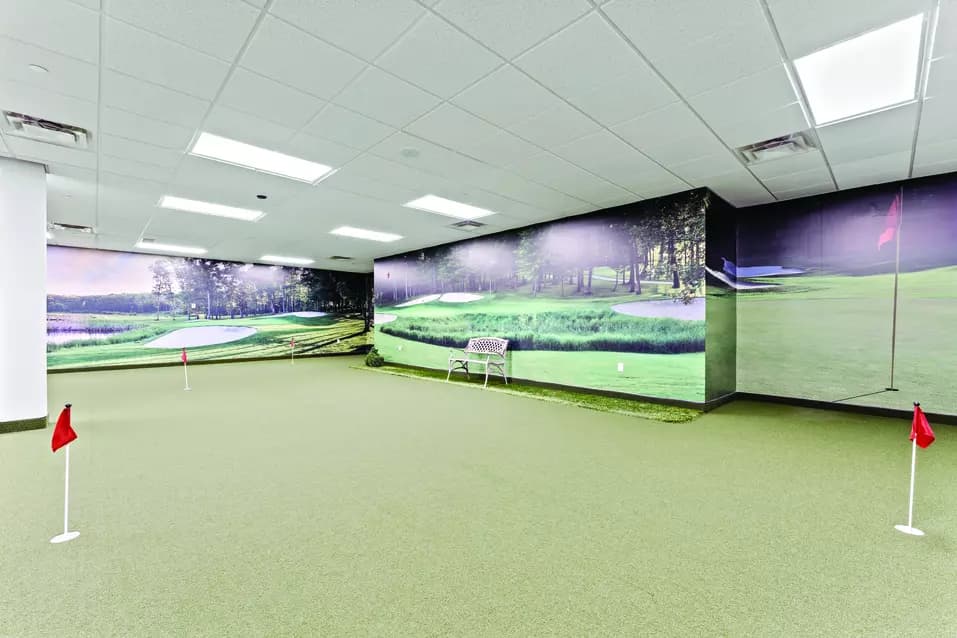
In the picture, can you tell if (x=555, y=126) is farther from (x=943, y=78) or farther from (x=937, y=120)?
(x=937, y=120)

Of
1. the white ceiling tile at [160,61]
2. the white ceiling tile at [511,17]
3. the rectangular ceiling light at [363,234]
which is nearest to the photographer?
the white ceiling tile at [511,17]

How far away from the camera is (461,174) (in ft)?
15.4

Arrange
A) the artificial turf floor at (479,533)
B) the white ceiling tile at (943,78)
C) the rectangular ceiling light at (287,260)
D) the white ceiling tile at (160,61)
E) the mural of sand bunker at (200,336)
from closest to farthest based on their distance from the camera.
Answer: the artificial turf floor at (479,533) < the white ceiling tile at (160,61) < the white ceiling tile at (943,78) < the mural of sand bunker at (200,336) < the rectangular ceiling light at (287,260)

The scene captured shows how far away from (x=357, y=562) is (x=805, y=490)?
2.95m

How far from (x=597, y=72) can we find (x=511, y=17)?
31.9 inches

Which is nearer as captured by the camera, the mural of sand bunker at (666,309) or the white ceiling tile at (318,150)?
the white ceiling tile at (318,150)

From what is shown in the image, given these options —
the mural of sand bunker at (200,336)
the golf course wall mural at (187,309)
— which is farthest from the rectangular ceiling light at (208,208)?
the mural of sand bunker at (200,336)

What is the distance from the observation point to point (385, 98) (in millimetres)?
3070

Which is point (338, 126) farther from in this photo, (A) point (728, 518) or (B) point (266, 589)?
(A) point (728, 518)

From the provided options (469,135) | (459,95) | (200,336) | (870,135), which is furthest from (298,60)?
(200,336)

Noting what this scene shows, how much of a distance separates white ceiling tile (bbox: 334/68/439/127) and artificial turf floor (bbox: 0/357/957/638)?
286 cm

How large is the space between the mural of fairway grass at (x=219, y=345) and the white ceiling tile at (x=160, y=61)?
10.1 metres

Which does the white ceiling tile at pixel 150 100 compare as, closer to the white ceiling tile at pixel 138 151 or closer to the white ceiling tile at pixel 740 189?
the white ceiling tile at pixel 138 151

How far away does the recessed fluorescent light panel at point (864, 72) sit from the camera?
2475 mm
